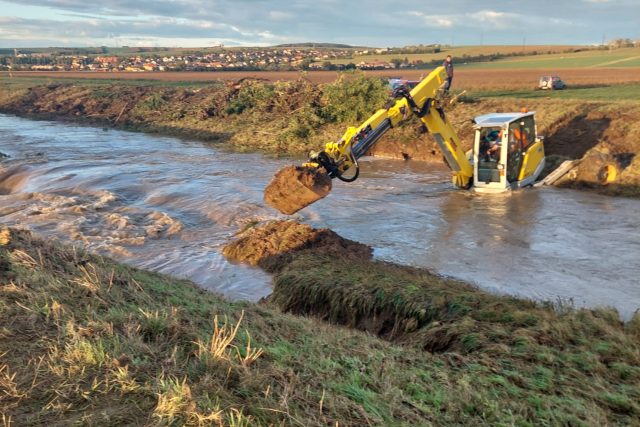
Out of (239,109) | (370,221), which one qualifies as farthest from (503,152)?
(239,109)

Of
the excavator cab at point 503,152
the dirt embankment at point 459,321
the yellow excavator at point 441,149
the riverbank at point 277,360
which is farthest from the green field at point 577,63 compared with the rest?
the riverbank at point 277,360

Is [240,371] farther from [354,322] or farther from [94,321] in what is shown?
[354,322]

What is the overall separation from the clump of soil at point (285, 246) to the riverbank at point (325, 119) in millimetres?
10120

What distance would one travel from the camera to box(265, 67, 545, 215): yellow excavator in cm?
1048

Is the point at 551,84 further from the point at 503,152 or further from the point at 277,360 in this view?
the point at 277,360

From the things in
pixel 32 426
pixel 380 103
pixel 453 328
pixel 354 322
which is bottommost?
pixel 354 322

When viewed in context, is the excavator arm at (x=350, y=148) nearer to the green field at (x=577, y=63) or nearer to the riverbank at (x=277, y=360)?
the riverbank at (x=277, y=360)

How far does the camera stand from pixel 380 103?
27.8 meters

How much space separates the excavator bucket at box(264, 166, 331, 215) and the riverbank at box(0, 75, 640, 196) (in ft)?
37.2

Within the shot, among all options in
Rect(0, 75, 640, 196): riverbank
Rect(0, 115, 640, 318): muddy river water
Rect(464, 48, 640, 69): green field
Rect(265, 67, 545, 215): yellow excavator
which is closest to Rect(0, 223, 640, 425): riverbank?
Rect(0, 115, 640, 318): muddy river water

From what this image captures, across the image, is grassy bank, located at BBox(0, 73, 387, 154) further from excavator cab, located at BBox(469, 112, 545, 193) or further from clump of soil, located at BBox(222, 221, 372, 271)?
clump of soil, located at BBox(222, 221, 372, 271)

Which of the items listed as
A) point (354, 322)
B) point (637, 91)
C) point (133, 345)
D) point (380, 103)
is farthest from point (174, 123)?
point (133, 345)

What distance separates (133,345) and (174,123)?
35630 mm

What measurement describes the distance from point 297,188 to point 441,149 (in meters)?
7.16
